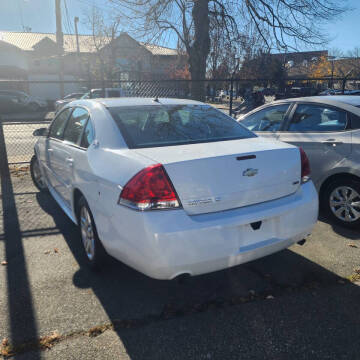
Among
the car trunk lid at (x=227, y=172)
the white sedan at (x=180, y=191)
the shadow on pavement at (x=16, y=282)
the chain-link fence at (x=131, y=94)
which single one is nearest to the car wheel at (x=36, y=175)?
the shadow on pavement at (x=16, y=282)

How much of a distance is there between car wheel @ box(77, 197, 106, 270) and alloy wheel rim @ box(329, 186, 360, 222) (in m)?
2.92

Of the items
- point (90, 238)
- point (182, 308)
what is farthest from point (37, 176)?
point (182, 308)

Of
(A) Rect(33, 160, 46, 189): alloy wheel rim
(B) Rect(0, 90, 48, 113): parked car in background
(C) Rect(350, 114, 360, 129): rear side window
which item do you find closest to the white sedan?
(C) Rect(350, 114, 360, 129): rear side window

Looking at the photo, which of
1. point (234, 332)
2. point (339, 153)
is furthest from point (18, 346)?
point (339, 153)

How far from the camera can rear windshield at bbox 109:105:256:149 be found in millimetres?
3129

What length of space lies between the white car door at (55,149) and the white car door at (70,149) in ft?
0.39

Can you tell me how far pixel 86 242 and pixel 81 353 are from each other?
1.25 m

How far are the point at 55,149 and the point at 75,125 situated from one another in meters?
0.58

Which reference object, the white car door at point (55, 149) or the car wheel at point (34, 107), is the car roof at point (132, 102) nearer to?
the white car door at point (55, 149)

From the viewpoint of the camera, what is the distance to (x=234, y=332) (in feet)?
8.29

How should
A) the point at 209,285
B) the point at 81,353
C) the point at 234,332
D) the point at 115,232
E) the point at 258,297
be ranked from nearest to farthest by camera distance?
the point at 81,353 < the point at 234,332 < the point at 115,232 < the point at 258,297 < the point at 209,285

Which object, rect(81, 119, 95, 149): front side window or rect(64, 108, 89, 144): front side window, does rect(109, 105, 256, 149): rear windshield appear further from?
rect(64, 108, 89, 144): front side window

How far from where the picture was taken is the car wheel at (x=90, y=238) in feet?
10.3

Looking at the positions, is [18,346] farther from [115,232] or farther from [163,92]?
[163,92]
